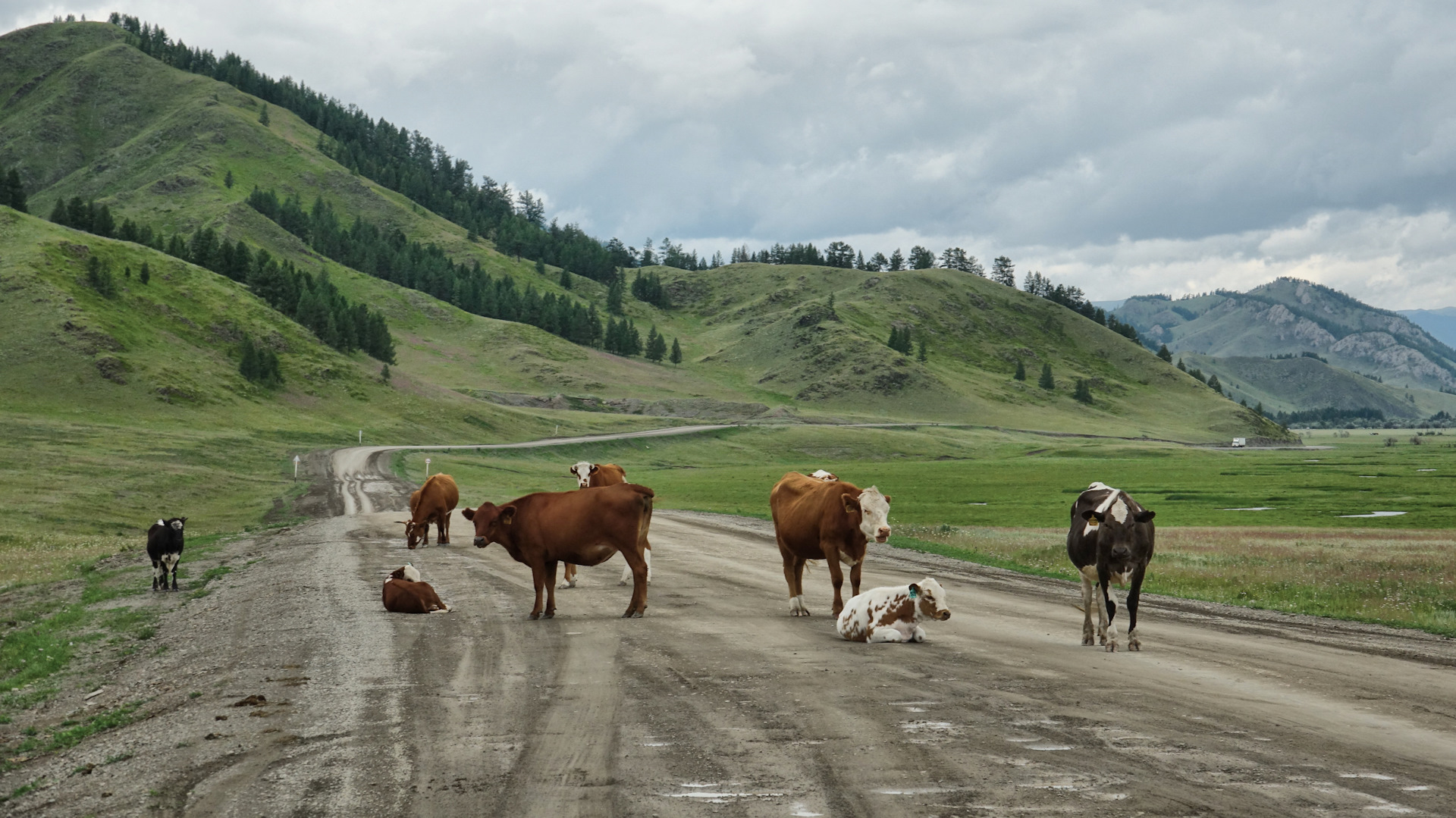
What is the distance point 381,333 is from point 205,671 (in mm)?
161771

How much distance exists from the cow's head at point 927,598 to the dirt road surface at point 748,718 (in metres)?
0.80

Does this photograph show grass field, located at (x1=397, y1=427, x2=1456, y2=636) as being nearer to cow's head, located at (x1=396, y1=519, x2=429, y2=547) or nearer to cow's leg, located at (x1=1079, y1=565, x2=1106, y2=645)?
cow's leg, located at (x1=1079, y1=565, x2=1106, y2=645)

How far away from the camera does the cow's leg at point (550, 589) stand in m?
20.5

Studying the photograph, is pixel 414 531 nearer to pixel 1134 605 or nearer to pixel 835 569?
pixel 835 569

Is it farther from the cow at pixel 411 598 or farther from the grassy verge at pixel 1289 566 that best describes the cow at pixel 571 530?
the grassy verge at pixel 1289 566

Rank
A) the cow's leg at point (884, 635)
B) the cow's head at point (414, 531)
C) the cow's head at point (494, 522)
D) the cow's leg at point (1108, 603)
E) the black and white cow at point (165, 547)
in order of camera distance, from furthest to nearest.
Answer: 1. the cow's head at point (414, 531)
2. the black and white cow at point (165, 547)
3. the cow's head at point (494, 522)
4. the cow's leg at point (884, 635)
5. the cow's leg at point (1108, 603)

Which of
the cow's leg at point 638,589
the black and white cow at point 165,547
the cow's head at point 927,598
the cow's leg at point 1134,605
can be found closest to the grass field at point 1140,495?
the cow's leg at point 1134,605

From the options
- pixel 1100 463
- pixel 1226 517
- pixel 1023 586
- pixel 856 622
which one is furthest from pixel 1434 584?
pixel 1100 463

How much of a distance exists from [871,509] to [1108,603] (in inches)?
187

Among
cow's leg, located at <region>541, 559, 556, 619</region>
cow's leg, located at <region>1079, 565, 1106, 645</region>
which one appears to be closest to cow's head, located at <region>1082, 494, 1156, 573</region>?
cow's leg, located at <region>1079, 565, 1106, 645</region>

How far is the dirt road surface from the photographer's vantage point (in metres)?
9.85

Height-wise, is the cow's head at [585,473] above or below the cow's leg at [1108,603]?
above

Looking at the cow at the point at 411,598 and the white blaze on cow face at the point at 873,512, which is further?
the cow at the point at 411,598

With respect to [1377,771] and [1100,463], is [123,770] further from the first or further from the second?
[1100,463]
